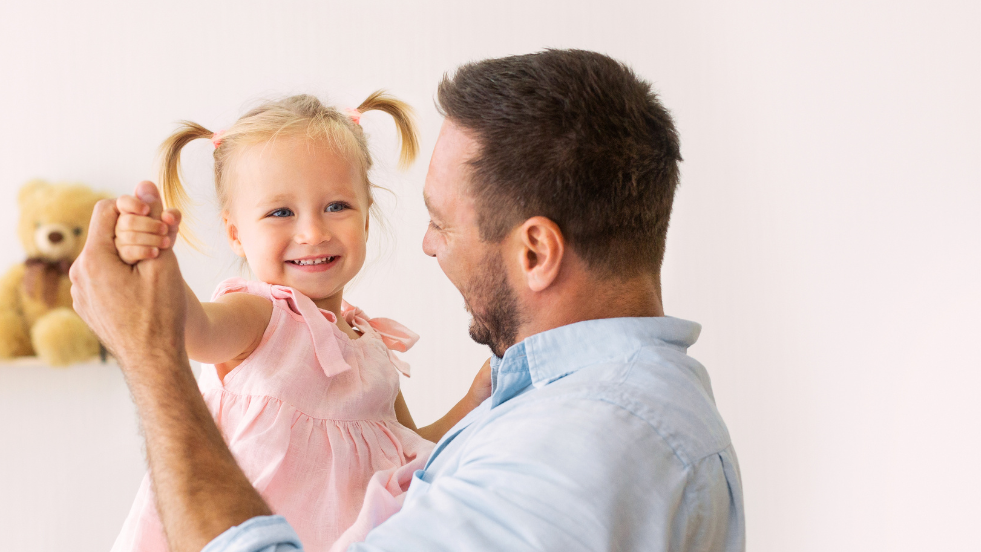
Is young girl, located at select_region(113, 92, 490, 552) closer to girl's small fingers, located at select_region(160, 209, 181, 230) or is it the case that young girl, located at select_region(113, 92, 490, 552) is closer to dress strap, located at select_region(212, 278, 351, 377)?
dress strap, located at select_region(212, 278, 351, 377)

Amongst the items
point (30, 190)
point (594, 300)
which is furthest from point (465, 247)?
point (30, 190)

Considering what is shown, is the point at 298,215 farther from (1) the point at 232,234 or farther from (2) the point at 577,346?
A: (2) the point at 577,346

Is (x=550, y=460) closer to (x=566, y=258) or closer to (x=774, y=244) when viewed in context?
(x=566, y=258)

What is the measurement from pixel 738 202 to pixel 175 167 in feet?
5.34

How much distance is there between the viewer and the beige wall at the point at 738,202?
2197mm

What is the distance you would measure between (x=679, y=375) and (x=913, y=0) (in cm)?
188

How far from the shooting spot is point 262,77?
2.50m

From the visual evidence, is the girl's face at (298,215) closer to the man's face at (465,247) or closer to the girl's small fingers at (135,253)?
the man's face at (465,247)

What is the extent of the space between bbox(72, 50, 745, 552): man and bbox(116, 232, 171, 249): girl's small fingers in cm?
2

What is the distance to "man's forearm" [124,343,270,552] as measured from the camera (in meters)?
0.76

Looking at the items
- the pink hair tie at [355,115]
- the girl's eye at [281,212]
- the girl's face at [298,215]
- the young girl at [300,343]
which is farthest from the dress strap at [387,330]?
the pink hair tie at [355,115]

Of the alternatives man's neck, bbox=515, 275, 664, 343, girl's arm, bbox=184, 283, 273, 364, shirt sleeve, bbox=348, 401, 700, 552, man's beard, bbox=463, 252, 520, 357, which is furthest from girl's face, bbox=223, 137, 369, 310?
shirt sleeve, bbox=348, 401, 700, 552

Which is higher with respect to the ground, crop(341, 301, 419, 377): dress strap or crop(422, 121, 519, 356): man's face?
crop(422, 121, 519, 356): man's face

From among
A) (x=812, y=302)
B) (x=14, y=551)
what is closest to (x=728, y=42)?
(x=812, y=302)
